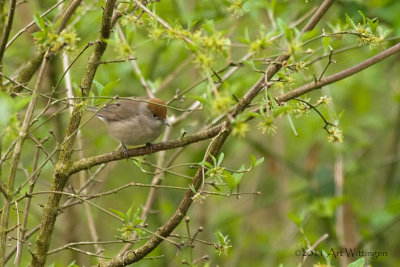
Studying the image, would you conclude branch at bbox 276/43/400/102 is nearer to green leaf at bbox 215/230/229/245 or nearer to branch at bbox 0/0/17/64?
green leaf at bbox 215/230/229/245

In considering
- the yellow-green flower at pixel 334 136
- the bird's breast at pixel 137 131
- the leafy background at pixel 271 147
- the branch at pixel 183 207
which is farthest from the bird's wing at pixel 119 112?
the yellow-green flower at pixel 334 136

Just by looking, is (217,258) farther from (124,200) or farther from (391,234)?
(391,234)

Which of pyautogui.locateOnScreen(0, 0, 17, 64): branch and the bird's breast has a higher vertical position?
the bird's breast

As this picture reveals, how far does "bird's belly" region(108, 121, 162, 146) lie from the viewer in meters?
4.66

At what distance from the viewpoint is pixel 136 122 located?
4.75 m

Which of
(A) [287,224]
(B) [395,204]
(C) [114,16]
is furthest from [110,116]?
(A) [287,224]

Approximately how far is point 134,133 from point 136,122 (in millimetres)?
131

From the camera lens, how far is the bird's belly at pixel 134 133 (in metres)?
4.66

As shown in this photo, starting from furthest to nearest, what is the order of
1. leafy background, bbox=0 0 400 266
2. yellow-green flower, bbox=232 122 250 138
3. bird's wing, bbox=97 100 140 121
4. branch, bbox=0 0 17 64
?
leafy background, bbox=0 0 400 266, bird's wing, bbox=97 100 140 121, branch, bbox=0 0 17 64, yellow-green flower, bbox=232 122 250 138

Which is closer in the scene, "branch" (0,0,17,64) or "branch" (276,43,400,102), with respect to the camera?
"branch" (0,0,17,64)

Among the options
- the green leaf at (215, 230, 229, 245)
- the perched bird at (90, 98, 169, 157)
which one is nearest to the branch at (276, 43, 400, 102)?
the green leaf at (215, 230, 229, 245)

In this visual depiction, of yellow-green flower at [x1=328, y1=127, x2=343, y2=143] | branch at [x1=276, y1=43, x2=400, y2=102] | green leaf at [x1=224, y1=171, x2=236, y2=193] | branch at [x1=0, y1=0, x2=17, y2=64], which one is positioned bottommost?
green leaf at [x1=224, y1=171, x2=236, y2=193]

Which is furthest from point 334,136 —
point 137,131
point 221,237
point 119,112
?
point 119,112

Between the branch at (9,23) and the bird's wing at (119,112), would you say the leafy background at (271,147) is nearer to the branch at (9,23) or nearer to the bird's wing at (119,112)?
the bird's wing at (119,112)
